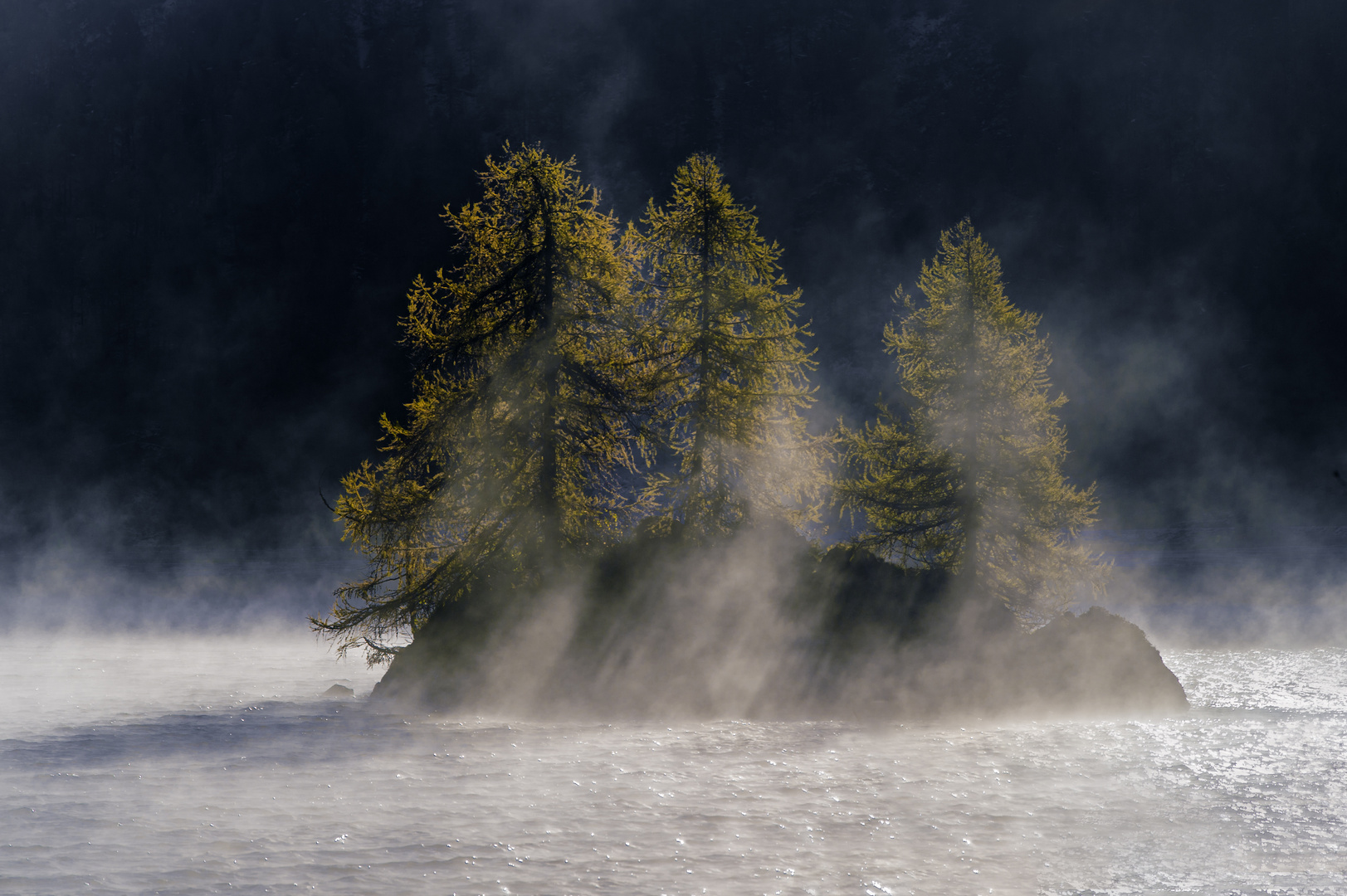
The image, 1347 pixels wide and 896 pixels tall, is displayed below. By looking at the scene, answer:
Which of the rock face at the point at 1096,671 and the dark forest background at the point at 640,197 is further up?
the dark forest background at the point at 640,197

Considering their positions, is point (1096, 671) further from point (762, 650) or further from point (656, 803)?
point (656, 803)

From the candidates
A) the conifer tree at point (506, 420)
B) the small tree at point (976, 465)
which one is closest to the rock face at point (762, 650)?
the conifer tree at point (506, 420)

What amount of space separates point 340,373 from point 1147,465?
259 feet

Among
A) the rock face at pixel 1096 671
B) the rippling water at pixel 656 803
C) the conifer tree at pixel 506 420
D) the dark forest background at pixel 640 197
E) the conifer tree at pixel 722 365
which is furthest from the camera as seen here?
the dark forest background at pixel 640 197

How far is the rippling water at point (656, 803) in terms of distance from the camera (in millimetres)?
7699

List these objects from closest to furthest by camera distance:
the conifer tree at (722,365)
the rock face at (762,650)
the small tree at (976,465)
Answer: the rock face at (762,650) → the conifer tree at (722,365) → the small tree at (976,465)

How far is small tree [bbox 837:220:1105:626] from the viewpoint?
21.4 metres

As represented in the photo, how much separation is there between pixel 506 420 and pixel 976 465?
962cm

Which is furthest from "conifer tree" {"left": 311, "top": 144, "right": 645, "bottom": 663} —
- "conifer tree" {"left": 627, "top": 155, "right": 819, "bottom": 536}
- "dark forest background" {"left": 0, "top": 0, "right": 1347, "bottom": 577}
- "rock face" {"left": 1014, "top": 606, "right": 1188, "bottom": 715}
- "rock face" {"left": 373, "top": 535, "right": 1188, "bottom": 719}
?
"dark forest background" {"left": 0, "top": 0, "right": 1347, "bottom": 577}

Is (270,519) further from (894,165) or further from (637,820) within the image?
(637,820)

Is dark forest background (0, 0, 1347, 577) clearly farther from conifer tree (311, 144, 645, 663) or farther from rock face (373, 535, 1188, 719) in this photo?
conifer tree (311, 144, 645, 663)

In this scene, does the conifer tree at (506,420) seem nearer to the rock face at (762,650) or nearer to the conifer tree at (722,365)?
the rock face at (762,650)

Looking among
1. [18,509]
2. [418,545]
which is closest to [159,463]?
[18,509]

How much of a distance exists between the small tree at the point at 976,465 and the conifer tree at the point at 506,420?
588 centimetres
